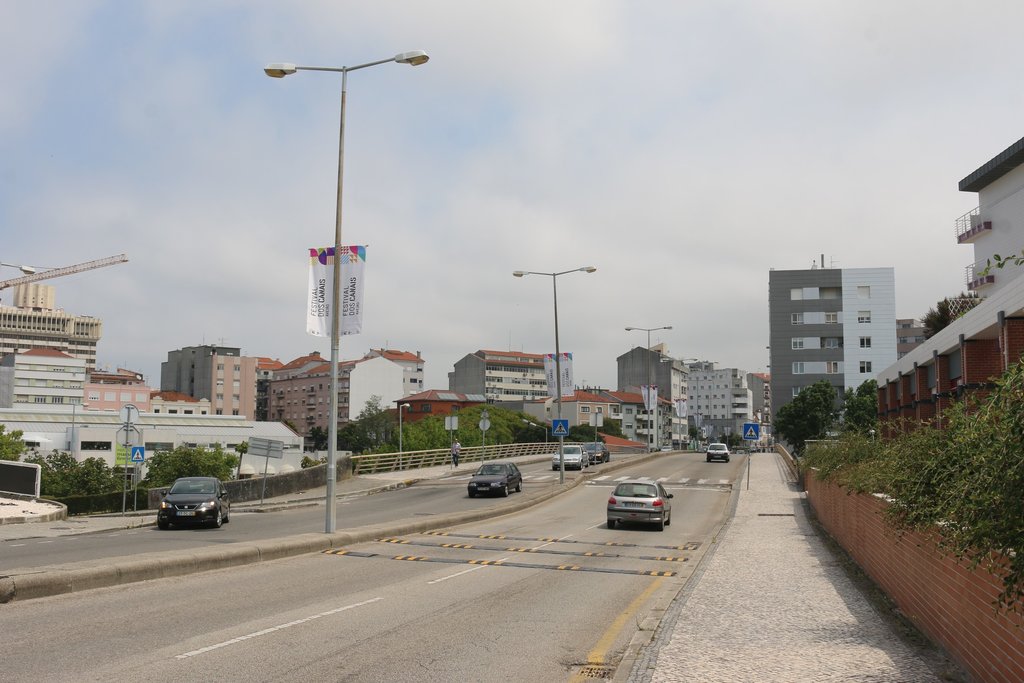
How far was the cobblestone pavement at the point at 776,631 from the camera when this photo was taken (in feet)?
25.8

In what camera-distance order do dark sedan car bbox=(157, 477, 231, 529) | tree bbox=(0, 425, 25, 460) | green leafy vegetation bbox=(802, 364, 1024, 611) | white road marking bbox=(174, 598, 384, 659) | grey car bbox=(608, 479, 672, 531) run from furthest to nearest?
tree bbox=(0, 425, 25, 460)
grey car bbox=(608, 479, 672, 531)
dark sedan car bbox=(157, 477, 231, 529)
white road marking bbox=(174, 598, 384, 659)
green leafy vegetation bbox=(802, 364, 1024, 611)

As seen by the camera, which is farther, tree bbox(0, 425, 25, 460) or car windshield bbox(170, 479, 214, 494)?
tree bbox(0, 425, 25, 460)

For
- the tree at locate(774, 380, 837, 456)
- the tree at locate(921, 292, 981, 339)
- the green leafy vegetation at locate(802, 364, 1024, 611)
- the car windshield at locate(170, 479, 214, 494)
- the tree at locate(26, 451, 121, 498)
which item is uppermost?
the tree at locate(921, 292, 981, 339)

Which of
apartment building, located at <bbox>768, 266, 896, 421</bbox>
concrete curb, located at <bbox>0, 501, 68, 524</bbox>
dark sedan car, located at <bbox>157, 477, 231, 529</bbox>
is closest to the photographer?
dark sedan car, located at <bbox>157, 477, 231, 529</bbox>

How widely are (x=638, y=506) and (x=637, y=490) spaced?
747 mm

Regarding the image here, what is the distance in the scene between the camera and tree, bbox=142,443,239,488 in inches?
2111

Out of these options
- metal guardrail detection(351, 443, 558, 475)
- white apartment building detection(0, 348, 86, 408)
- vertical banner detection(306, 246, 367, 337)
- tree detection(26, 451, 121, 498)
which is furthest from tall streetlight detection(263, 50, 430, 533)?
white apartment building detection(0, 348, 86, 408)

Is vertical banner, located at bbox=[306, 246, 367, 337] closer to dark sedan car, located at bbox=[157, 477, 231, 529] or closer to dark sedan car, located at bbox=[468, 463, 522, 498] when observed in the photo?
dark sedan car, located at bbox=[157, 477, 231, 529]

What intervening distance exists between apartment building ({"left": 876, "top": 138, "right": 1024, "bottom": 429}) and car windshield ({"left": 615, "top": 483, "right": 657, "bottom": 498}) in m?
7.35

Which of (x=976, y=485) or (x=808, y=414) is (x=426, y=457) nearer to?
(x=808, y=414)

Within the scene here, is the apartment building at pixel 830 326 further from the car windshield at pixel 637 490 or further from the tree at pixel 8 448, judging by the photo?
the car windshield at pixel 637 490

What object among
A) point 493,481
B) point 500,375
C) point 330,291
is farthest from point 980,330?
point 500,375

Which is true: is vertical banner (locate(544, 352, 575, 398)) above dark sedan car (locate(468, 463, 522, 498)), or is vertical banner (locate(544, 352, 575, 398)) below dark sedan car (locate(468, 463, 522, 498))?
above

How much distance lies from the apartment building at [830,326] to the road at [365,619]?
3516 inches
